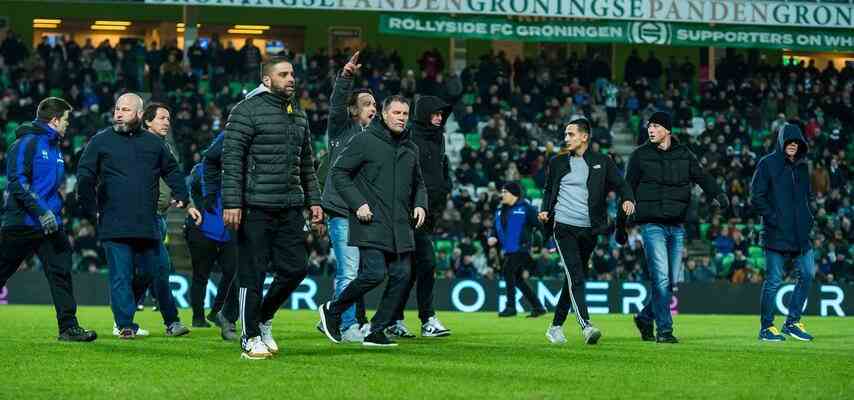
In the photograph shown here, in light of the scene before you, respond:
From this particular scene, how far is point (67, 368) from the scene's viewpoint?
1027 centimetres

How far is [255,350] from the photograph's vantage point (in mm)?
10797

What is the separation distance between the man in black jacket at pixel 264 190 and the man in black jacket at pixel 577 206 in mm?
3375

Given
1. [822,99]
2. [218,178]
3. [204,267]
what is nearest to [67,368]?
[218,178]

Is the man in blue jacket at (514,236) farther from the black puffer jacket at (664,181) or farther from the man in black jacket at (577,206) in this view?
the man in black jacket at (577,206)

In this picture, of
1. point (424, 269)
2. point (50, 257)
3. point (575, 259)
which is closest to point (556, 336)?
point (575, 259)

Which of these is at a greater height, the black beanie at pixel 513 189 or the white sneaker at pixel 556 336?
the black beanie at pixel 513 189

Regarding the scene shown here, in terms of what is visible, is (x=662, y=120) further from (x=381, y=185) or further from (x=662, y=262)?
(x=381, y=185)

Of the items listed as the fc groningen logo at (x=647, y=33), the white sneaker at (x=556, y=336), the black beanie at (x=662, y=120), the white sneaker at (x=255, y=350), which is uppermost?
the fc groningen logo at (x=647, y=33)

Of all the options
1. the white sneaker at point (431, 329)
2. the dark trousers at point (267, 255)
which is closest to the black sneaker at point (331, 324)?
the dark trousers at point (267, 255)

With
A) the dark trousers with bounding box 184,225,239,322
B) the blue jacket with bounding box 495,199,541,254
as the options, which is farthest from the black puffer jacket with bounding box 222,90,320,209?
the blue jacket with bounding box 495,199,541,254

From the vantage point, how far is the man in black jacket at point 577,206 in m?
Result: 13.7

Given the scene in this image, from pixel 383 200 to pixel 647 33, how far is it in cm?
2325

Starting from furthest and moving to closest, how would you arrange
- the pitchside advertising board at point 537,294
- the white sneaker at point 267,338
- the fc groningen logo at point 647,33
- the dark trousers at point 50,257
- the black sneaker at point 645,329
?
the fc groningen logo at point 647,33, the pitchside advertising board at point 537,294, the black sneaker at point 645,329, the dark trousers at point 50,257, the white sneaker at point 267,338

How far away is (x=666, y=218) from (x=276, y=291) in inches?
174
